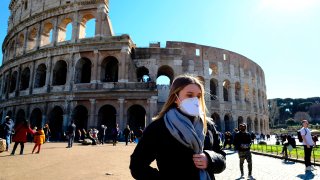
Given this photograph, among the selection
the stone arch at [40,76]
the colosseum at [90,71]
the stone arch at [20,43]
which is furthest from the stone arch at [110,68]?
the stone arch at [20,43]

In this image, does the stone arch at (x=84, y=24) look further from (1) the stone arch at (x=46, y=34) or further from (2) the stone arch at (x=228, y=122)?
(2) the stone arch at (x=228, y=122)

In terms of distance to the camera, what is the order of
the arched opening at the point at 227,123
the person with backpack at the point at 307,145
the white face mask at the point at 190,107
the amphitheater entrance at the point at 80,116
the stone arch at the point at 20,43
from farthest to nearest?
the arched opening at the point at 227,123 → the stone arch at the point at 20,43 → the amphitheater entrance at the point at 80,116 → the person with backpack at the point at 307,145 → the white face mask at the point at 190,107

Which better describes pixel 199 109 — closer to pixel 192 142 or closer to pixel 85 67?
pixel 192 142

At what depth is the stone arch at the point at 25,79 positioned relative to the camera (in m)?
30.2

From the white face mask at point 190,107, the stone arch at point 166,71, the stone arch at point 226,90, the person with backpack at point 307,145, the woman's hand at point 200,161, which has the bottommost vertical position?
the person with backpack at point 307,145

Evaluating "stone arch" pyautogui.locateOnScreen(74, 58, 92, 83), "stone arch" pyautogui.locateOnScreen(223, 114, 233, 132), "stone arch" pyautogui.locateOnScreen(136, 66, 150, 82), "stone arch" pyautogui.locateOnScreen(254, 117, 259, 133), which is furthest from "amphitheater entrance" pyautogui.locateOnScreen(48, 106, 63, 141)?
"stone arch" pyautogui.locateOnScreen(254, 117, 259, 133)

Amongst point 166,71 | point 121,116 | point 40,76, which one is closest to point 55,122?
point 40,76

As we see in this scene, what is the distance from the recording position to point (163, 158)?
76.1 inches

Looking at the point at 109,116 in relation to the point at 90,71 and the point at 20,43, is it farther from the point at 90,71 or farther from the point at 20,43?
the point at 20,43

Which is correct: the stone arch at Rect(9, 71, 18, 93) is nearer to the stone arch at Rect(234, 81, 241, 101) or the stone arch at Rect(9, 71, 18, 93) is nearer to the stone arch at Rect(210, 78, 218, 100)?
the stone arch at Rect(210, 78, 218, 100)

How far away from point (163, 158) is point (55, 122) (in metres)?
28.1

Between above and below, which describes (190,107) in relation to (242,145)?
above

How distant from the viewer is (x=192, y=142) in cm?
194

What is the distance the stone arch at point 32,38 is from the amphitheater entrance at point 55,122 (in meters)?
9.09
